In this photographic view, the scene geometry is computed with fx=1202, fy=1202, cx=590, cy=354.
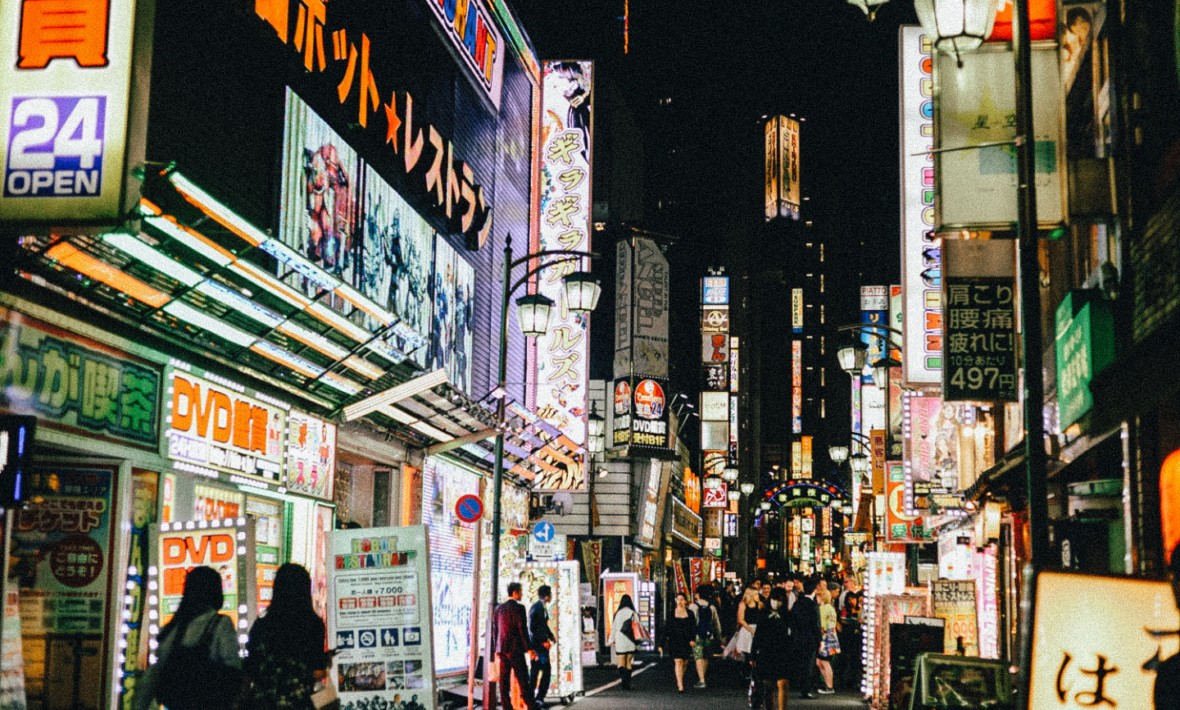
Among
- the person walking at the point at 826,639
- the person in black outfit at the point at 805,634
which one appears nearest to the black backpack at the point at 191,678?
the person in black outfit at the point at 805,634

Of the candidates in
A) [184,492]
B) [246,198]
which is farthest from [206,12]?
[184,492]

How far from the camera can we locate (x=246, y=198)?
1530 centimetres

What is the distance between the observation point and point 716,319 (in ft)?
224

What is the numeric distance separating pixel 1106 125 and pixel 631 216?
38.7 m

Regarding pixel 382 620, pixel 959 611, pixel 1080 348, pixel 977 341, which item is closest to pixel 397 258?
pixel 977 341

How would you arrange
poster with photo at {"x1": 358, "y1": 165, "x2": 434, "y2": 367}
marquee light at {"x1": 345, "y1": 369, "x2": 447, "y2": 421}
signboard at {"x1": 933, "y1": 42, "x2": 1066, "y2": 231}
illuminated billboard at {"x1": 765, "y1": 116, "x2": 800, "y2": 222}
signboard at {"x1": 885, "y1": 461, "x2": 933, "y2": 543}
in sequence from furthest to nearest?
illuminated billboard at {"x1": 765, "y1": 116, "x2": 800, "y2": 222}, signboard at {"x1": 885, "y1": 461, "x2": 933, "y2": 543}, poster with photo at {"x1": 358, "y1": 165, "x2": 434, "y2": 367}, marquee light at {"x1": 345, "y1": 369, "x2": 447, "y2": 421}, signboard at {"x1": 933, "y1": 42, "x2": 1066, "y2": 231}

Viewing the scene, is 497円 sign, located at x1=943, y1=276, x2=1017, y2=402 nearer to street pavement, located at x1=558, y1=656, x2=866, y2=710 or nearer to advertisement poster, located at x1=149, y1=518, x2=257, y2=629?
street pavement, located at x1=558, y1=656, x2=866, y2=710

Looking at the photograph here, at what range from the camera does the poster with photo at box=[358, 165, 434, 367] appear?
20.1 m

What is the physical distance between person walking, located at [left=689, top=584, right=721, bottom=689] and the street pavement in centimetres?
43

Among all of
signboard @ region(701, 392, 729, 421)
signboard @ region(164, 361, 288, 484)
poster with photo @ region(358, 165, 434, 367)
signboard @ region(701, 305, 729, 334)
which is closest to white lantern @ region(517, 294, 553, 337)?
poster with photo @ region(358, 165, 434, 367)

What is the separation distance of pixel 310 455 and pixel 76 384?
20.8 ft

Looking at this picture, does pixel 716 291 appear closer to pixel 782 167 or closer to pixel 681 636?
pixel 681 636

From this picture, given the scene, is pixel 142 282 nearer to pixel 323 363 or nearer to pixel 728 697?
pixel 323 363

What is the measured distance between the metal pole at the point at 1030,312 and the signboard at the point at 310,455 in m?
9.94
